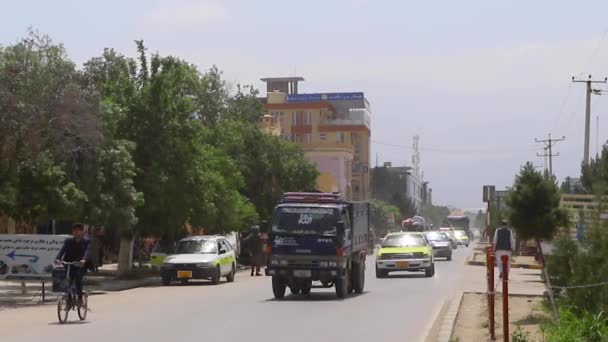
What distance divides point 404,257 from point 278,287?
12317 mm

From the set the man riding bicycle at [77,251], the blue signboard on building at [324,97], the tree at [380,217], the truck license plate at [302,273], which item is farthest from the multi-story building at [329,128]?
the man riding bicycle at [77,251]

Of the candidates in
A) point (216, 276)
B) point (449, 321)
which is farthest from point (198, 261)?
point (449, 321)

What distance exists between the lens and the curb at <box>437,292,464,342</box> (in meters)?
18.0

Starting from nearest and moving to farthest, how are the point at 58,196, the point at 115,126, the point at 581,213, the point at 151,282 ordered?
the point at 581,213, the point at 58,196, the point at 115,126, the point at 151,282

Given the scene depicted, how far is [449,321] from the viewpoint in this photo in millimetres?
20859

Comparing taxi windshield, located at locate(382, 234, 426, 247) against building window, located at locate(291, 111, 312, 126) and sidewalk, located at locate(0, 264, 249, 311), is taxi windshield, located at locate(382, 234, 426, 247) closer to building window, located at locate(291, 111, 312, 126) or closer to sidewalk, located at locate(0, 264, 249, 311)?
sidewalk, located at locate(0, 264, 249, 311)

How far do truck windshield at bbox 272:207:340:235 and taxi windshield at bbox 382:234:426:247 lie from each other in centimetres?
1269

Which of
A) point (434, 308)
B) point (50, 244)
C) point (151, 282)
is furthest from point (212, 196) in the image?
point (434, 308)

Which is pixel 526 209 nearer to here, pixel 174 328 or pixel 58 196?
pixel 58 196

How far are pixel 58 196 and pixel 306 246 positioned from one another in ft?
22.2

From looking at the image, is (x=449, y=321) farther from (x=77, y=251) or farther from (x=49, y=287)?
(x=49, y=287)

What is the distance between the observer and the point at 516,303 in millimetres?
25578

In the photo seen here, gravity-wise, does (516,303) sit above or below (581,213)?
below

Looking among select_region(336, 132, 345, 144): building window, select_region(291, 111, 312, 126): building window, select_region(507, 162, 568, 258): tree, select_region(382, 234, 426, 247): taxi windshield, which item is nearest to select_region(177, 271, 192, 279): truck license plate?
select_region(382, 234, 426, 247): taxi windshield
